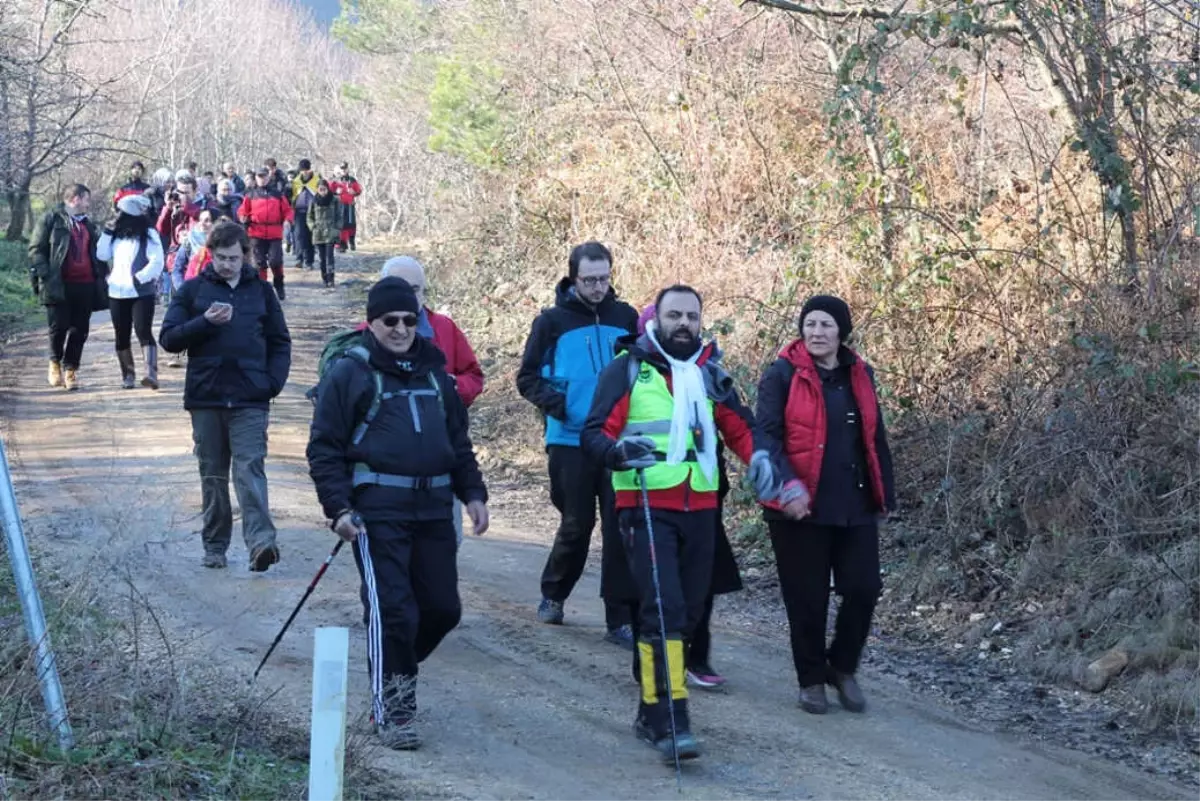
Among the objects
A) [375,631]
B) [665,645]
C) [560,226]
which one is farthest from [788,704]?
[560,226]

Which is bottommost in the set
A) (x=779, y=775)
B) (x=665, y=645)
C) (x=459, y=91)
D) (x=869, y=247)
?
(x=779, y=775)

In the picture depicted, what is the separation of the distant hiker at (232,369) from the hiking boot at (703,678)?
2994 mm

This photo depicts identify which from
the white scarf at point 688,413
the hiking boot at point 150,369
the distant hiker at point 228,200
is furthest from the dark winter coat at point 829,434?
the distant hiker at point 228,200

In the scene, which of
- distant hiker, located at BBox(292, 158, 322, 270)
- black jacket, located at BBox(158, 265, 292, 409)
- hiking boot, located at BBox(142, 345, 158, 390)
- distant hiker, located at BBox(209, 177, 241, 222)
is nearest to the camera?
black jacket, located at BBox(158, 265, 292, 409)

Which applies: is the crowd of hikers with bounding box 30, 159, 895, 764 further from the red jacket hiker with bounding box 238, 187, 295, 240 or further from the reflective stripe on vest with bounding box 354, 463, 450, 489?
the red jacket hiker with bounding box 238, 187, 295, 240

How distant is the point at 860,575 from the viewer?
700 centimetres

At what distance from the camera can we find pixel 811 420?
696 cm

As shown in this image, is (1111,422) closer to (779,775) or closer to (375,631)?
(779,775)

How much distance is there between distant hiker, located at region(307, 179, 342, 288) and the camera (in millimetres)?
25062

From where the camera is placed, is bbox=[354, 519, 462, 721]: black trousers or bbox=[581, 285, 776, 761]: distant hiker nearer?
bbox=[354, 519, 462, 721]: black trousers

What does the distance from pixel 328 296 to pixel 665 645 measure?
19267 mm

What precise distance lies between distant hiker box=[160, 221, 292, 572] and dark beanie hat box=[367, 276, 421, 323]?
106 inches

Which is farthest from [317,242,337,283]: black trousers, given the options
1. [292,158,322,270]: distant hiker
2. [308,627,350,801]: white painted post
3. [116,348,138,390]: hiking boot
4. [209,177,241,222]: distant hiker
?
[308,627,350,801]: white painted post

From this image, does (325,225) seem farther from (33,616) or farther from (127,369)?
(33,616)
